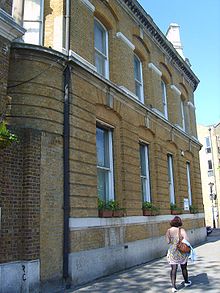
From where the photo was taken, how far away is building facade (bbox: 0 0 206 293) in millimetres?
7836

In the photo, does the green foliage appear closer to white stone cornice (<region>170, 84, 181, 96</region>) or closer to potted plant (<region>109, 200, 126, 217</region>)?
potted plant (<region>109, 200, 126, 217</region>)

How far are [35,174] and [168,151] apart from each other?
994cm

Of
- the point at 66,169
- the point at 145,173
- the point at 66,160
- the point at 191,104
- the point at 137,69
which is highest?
the point at 191,104

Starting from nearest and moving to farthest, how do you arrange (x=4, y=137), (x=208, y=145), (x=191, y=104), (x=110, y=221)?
Answer: (x=4, y=137), (x=110, y=221), (x=191, y=104), (x=208, y=145)

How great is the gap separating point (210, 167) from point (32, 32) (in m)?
36.6

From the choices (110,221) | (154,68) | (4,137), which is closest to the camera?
(4,137)

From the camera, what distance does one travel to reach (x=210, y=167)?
42812 millimetres

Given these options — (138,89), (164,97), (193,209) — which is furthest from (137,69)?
(193,209)

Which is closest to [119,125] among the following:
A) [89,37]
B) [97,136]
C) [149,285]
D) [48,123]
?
[97,136]

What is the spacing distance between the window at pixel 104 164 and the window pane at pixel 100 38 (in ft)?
10.3

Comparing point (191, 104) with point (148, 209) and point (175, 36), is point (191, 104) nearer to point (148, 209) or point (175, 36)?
point (175, 36)

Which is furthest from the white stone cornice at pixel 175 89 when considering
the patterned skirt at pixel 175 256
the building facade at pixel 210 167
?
the building facade at pixel 210 167

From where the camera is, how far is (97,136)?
11.4 meters

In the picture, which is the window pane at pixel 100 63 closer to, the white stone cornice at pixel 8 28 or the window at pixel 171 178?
the white stone cornice at pixel 8 28
